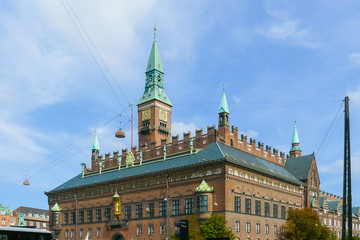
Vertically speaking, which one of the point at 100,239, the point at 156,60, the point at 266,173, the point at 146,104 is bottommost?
the point at 100,239

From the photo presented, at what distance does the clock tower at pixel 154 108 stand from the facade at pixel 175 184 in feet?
0.65

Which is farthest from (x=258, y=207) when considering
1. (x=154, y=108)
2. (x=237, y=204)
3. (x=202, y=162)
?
(x=154, y=108)

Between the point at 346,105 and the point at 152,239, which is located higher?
the point at 346,105

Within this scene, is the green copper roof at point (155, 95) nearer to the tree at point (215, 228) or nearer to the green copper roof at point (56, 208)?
the green copper roof at point (56, 208)

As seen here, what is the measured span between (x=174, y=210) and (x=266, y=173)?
15319mm

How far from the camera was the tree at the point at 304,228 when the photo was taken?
207 ft

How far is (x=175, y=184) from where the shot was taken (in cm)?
6706

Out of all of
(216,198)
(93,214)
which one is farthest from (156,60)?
(216,198)

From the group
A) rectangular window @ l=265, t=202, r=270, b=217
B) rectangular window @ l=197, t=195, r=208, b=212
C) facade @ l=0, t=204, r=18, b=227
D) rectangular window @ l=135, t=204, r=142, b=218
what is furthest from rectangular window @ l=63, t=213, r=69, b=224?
facade @ l=0, t=204, r=18, b=227

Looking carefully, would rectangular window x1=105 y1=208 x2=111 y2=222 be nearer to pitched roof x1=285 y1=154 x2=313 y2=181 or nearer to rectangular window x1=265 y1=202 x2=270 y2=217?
rectangular window x1=265 y1=202 x2=270 y2=217

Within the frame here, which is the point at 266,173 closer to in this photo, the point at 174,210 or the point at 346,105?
the point at 174,210

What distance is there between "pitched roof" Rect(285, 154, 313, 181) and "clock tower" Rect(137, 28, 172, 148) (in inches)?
958

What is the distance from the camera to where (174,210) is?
66625 mm

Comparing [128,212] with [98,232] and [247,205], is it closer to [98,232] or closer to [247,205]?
[98,232]
